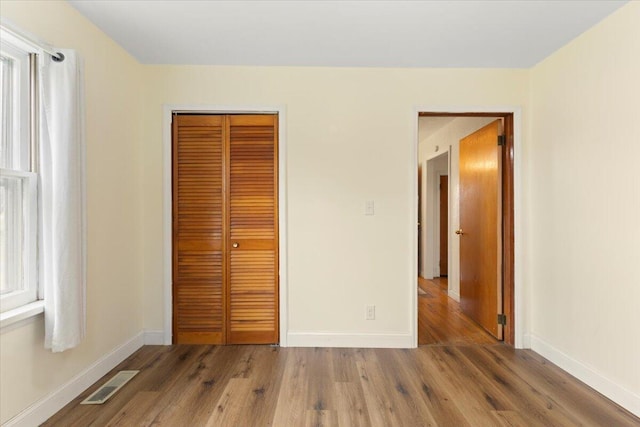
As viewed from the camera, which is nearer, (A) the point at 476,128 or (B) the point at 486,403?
(B) the point at 486,403

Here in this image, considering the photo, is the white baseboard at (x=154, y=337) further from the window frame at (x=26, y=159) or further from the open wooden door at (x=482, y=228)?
the open wooden door at (x=482, y=228)

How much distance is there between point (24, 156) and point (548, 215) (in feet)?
11.6

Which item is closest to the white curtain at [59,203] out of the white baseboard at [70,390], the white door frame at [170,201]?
the white baseboard at [70,390]

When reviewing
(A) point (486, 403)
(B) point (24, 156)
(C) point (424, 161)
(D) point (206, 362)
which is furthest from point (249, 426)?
(C) point (424, 161)

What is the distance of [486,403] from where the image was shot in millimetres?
2035

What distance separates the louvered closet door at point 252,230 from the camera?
2.88m

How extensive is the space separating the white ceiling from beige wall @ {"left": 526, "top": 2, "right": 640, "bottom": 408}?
27 centimetres

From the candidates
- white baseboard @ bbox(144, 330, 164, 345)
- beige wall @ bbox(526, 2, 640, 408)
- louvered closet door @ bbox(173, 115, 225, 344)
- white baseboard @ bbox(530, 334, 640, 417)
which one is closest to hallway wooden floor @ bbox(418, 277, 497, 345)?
white baseboard @ bbox(530, 334, 640, 417)

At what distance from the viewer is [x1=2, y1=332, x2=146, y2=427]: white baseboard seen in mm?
1750

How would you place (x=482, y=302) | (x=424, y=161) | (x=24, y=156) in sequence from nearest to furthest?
(x=24, y=156) < (x=482, y=302) < (x=424, y=161)

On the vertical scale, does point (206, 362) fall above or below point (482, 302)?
below

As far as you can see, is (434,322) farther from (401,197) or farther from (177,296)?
(177,296)

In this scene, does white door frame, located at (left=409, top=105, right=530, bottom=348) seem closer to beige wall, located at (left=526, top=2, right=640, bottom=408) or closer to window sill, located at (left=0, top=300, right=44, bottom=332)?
beige wall, located at (left=526, top=2, right=640, bottom=408)

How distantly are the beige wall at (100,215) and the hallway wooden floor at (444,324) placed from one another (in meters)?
2.52
